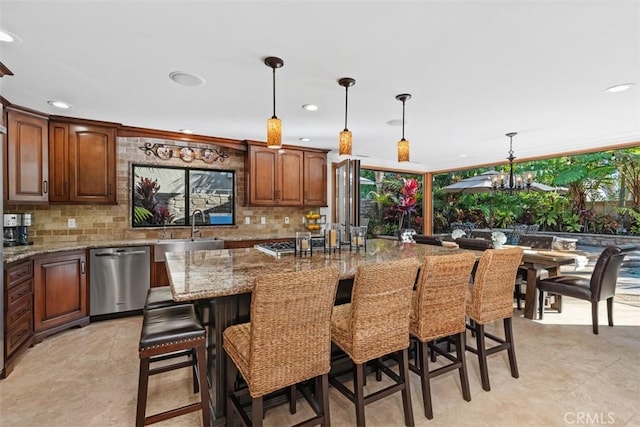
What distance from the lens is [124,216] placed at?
4.06m

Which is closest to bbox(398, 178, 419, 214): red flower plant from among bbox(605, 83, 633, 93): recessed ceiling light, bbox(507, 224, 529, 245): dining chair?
bbox(507, 224, 529, 245): dining chair

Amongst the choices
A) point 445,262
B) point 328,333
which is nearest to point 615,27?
point 445,262

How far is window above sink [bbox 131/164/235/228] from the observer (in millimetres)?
4145

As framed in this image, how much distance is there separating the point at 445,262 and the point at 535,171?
Result: 748cm

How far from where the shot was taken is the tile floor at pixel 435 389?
6.20 ft

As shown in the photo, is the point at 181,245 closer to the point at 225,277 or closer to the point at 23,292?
the point at 23,292

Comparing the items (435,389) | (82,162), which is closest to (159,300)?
(435,389)

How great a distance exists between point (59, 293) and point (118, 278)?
538 mm

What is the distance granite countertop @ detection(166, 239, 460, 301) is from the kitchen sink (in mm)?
1396

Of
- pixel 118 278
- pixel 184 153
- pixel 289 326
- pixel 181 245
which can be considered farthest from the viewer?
pixel 184 153

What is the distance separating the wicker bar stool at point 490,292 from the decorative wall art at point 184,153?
152 inches

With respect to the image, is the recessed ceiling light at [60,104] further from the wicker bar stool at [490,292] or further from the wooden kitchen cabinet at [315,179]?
the wicker bar stool at [490,292]

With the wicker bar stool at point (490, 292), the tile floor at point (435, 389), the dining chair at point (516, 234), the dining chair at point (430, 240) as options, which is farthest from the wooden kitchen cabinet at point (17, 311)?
the dining chair at point (516, 234)

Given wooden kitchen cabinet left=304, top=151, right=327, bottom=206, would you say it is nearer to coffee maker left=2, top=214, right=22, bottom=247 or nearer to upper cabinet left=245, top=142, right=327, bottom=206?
upper cabinet left=245, top=142, right=327, bottom=206
